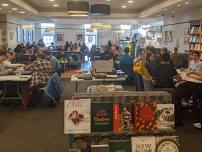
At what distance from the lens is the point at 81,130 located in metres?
2.79

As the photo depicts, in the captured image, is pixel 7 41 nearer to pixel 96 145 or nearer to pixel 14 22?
pixel 14 22

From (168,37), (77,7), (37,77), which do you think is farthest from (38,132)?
(168,37)

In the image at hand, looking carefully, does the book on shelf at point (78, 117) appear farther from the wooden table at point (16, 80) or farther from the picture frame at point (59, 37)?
the picture frame at point (59, 37)

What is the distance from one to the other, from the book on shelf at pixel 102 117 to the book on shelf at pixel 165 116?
438mm

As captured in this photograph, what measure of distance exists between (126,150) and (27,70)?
5229mm

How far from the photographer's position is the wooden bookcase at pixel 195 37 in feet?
35.4

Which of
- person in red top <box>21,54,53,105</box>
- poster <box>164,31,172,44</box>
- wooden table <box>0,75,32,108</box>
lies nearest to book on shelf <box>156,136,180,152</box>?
wooden table <box>0,75,32,108</box>

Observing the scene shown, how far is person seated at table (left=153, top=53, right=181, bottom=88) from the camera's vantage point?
19.9 feet

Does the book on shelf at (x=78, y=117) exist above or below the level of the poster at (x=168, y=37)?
below

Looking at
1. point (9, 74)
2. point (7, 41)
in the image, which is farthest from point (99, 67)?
point (7, 41)

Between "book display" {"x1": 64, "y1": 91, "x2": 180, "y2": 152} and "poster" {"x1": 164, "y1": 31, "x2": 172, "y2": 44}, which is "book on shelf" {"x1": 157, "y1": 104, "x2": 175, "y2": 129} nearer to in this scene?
"book display" {"x1": 64, "y1": 91, "x2": 180, "y2": 152}

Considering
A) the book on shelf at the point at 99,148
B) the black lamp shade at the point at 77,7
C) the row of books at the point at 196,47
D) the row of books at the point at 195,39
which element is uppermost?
the black lamp shade at the point at 77,7

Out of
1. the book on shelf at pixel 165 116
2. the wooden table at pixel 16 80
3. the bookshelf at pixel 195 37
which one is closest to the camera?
the book on shelf at pixel 165 116

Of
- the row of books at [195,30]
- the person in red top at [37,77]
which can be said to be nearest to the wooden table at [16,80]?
the person in red top at [37,77]
